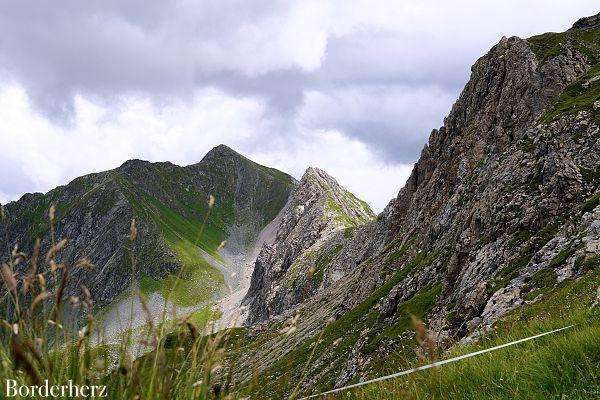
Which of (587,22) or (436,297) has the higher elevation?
(587,22)

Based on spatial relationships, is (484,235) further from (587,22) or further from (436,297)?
(587,22)

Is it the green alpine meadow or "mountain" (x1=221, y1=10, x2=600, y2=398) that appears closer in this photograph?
the green alpine meadow

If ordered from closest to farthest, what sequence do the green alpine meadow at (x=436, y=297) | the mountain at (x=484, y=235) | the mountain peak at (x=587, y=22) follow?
the green alpine meadow at (x=436, y=297) < the mountain at (x=484, y=235) < the mountain peak at (x=587, y=22)

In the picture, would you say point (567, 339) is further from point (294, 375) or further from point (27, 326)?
point (294, 375)

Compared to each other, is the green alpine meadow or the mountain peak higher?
the mountain peak

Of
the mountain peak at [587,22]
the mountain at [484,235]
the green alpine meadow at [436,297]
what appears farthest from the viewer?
the mountain peak at [587,22]

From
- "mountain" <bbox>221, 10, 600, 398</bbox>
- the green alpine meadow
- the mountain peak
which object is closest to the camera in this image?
the green alpine meadow

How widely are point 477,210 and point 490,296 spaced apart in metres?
14.3

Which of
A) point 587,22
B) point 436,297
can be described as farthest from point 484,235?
point 587,22

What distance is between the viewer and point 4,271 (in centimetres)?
328

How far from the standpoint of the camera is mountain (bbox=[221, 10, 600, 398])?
19942mm

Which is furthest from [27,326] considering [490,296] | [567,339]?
[490,296]

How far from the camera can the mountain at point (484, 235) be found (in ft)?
65.4

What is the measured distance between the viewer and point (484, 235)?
3656 cm
